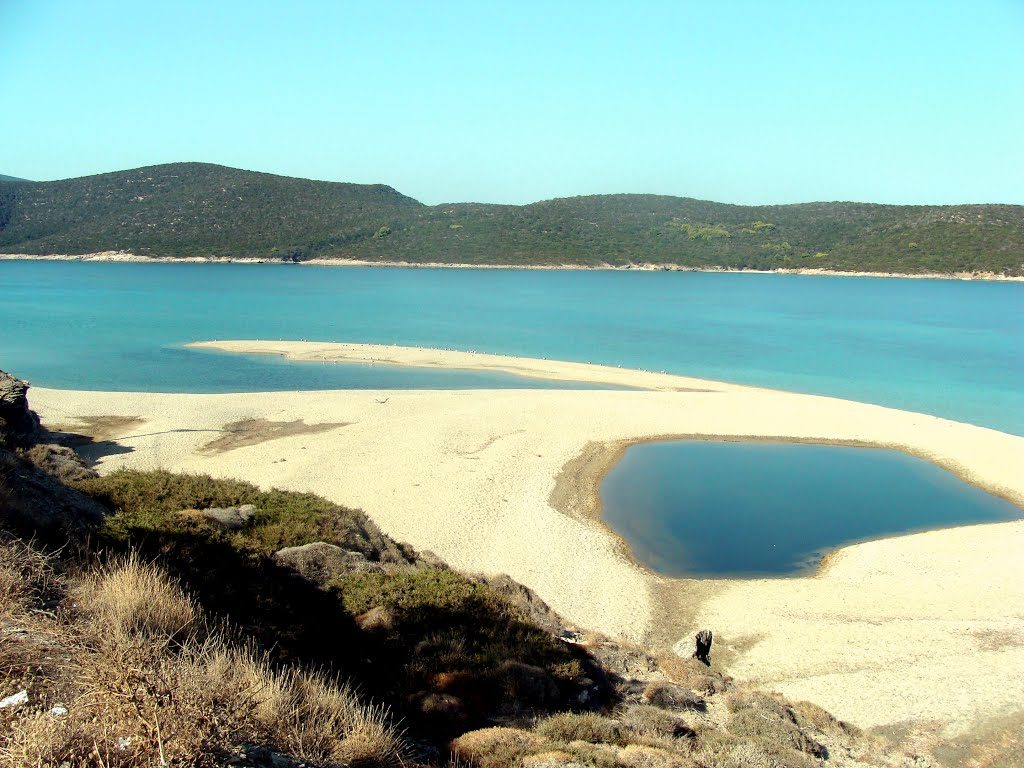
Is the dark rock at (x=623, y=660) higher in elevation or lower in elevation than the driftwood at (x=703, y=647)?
higher

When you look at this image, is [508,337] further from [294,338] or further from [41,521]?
[41,521]

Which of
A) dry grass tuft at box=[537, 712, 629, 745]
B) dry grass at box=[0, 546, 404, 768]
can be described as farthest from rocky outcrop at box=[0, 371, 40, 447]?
dry grass tuft at box=[537, 712, 629, 745]

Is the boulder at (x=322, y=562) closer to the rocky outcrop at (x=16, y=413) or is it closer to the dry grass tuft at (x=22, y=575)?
the dry grass tuft at (x=22, y=575)

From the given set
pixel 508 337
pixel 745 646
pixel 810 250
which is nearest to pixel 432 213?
pixel 810 250

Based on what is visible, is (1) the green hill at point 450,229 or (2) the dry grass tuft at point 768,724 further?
(1) the green hill at point 450,229

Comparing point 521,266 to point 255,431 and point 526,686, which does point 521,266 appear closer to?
point 255,431

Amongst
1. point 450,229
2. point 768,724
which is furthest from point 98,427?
point 450,229

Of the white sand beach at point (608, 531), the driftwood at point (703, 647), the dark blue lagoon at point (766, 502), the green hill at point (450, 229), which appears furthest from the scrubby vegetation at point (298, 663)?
the green hill at point (450, 229)
